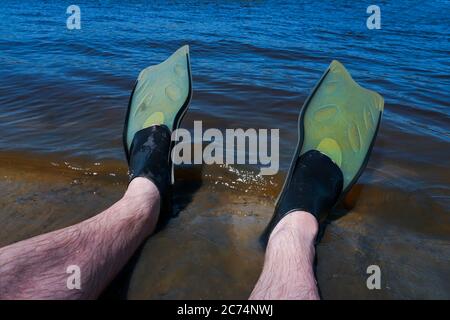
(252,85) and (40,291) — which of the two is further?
(252,85)

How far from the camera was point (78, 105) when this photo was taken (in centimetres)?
360

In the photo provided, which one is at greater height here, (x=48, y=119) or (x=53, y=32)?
(x=53, y=32)

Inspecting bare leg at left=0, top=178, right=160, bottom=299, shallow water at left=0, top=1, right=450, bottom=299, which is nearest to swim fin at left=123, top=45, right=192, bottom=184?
shallow water at left=0, top=1, right=450, bottom=299

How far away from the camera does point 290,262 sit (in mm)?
1501

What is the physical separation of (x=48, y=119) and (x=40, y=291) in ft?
7.85

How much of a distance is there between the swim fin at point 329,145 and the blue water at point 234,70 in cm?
27

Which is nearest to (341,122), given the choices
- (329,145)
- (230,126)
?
(329,145)

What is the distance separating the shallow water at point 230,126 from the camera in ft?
5.59

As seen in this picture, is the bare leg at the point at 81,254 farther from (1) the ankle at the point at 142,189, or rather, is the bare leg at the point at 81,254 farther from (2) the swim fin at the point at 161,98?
(2) the swim fin at the point at 161,98

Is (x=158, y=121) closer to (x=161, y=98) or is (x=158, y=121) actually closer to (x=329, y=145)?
(x=161, y=98)
